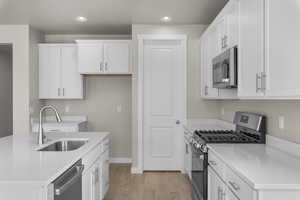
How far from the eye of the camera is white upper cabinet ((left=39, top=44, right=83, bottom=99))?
203 inches

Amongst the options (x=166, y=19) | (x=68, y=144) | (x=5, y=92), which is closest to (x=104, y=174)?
(x=68, y=144)

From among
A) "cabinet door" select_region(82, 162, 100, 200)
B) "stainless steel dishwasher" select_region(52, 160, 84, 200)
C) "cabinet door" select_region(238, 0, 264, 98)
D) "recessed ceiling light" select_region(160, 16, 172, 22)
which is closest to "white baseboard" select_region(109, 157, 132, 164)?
"cabinet door" select_region(82, 162, 100, 200)

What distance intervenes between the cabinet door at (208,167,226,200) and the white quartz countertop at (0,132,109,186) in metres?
1.12

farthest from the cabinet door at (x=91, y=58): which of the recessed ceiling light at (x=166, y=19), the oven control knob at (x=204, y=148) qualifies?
the oven control knob at (x=204, y=148)

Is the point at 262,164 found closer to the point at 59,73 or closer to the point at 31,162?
the point at 31,162


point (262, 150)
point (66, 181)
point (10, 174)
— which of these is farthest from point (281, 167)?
point (10, 174)

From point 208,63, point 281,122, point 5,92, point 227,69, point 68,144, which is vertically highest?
point 208,63

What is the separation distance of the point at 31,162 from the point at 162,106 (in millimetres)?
3199

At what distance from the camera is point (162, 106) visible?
4.89m

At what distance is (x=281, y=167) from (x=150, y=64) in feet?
11.1

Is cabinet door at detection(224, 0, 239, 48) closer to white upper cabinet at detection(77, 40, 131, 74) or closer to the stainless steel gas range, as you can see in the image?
the stainless steel gas range

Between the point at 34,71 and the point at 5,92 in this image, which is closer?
the point at 34,71

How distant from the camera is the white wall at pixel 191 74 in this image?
477 cm

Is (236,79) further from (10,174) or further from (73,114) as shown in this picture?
(73,114)
